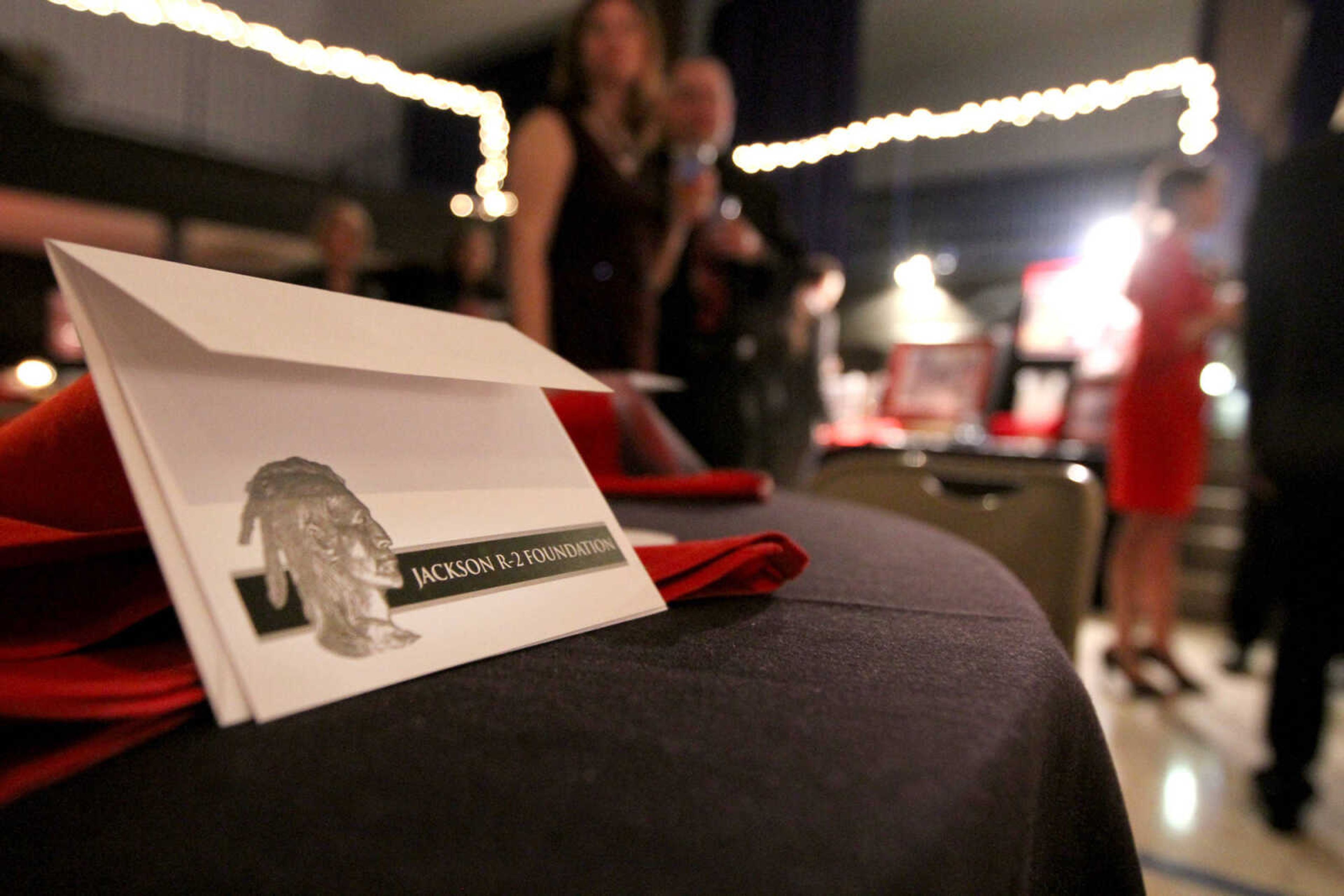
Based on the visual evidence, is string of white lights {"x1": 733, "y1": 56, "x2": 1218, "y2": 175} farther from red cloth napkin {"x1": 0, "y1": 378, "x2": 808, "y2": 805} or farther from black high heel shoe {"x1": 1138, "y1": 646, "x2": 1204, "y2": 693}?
red cloth napkin {"x1": 0, "y1": 378, "x2": 808, "y2": 805}

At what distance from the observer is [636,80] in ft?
4.93

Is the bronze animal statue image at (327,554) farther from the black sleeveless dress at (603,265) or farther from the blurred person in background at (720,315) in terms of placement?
the blurred person in background at (720,315)

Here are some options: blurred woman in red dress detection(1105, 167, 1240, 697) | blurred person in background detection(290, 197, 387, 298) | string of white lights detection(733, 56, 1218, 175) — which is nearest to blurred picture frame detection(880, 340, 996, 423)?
string of white lights detection(733, 56, 1218, 175)

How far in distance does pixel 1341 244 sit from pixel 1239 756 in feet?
3.91

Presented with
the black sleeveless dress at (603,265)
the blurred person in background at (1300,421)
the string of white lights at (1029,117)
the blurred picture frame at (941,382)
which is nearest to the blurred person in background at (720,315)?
the black sleeveless dress at (603,265)

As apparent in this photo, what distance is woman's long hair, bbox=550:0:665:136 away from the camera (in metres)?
1.39

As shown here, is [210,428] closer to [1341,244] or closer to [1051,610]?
[1051,610]

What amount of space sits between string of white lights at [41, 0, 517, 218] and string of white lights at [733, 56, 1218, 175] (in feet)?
6.73

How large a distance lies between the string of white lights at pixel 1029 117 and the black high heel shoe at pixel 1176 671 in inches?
116

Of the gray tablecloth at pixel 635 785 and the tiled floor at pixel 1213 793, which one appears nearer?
the gray tablecloth at pixel 635 785

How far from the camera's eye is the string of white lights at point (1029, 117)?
4000 mm

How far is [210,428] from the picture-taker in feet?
0.88

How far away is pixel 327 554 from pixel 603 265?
1172mm

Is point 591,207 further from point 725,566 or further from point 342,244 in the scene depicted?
point 342,244
